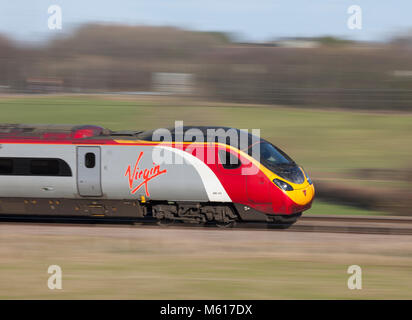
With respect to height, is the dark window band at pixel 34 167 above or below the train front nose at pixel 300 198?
above

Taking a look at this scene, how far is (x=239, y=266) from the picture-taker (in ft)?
34.9

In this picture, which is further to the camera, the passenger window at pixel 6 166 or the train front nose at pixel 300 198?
the passenger window at pixel 6 166

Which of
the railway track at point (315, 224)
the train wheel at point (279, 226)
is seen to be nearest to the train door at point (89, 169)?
the railway track at point (315, 224)

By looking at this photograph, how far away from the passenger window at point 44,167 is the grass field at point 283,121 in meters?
11.8

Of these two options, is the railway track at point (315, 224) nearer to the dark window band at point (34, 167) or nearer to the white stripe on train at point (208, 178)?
the white stripe on train at point (208, 178)

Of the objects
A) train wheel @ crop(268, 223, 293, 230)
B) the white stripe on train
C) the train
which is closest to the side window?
the train

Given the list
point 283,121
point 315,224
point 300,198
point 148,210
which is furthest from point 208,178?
point 283,121

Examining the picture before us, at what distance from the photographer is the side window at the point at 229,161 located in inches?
521

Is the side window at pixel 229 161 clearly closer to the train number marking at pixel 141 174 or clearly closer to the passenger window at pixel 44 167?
the train number marking at pixel 141 174

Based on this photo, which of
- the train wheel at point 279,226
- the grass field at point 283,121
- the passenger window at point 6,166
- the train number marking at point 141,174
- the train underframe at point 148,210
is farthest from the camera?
the grass field at point 283,121

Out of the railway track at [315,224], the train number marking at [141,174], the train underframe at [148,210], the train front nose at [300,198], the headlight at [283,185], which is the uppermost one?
the train number marking at [141,174]

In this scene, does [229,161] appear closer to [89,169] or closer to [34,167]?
[89,169]

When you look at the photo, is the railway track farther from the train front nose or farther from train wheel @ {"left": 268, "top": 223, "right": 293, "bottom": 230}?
the train front nose

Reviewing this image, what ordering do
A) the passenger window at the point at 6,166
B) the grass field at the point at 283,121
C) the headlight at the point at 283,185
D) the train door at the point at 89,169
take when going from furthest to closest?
the grass field at the point at 283,121 → the passenger window at the point at 6,166 → the train door at the point at 89,169 → the headlight at the point at 283,185
